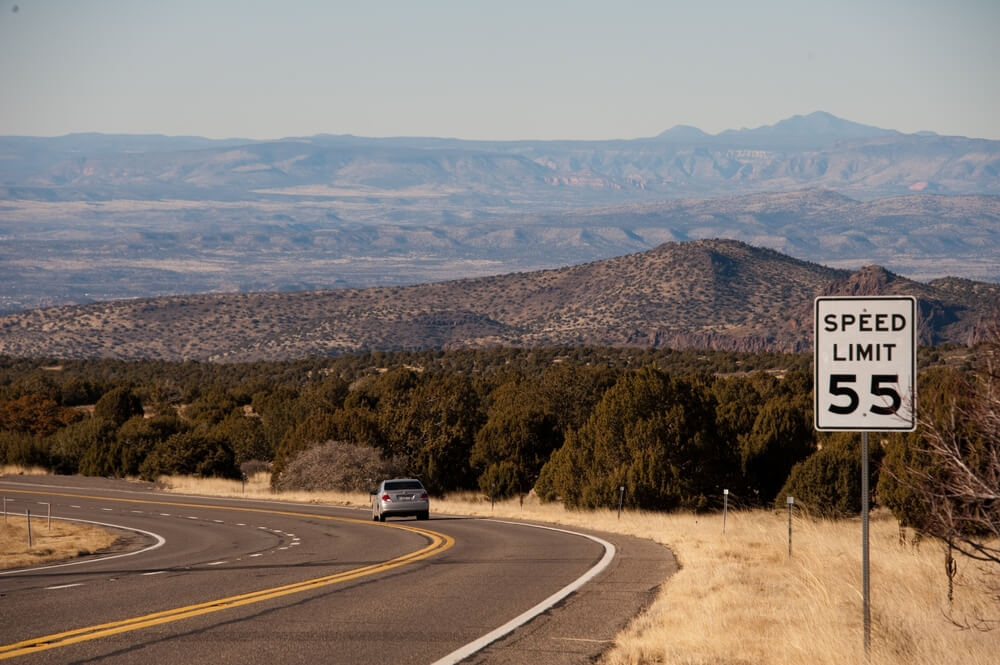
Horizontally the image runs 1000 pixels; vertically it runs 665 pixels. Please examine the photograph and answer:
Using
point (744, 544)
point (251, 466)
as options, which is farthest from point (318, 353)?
point (744, 544)

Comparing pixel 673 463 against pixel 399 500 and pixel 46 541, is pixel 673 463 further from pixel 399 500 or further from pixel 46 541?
pixel 46 541

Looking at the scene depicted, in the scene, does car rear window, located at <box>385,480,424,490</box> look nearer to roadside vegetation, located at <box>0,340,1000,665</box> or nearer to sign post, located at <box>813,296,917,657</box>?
roadside vegetation, located at <box>0,340,1000,665</box>

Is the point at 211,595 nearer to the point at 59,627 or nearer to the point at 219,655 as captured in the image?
the point at 59,627

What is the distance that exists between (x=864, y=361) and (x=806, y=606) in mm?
3874

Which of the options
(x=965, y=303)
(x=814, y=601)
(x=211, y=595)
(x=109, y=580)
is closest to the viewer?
(x=814, y=601)

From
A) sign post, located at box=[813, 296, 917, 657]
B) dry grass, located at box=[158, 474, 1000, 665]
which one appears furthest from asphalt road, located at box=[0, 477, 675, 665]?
sign post, located at box=[813, 296, 917, 657]

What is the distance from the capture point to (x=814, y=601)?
14117 mm

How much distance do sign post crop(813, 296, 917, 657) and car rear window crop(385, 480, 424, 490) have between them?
80.3 ft

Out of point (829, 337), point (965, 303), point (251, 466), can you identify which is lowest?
point (251, 466)

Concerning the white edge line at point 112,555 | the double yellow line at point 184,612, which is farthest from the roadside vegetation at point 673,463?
the white edge line at point 112,555

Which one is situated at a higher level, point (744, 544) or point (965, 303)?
point (965, 303)

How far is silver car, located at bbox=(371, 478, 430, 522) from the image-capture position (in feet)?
112

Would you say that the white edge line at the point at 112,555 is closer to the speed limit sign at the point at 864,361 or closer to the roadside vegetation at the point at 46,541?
the roadside vegetation at the point at 46,541

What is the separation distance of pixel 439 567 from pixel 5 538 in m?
12.4
